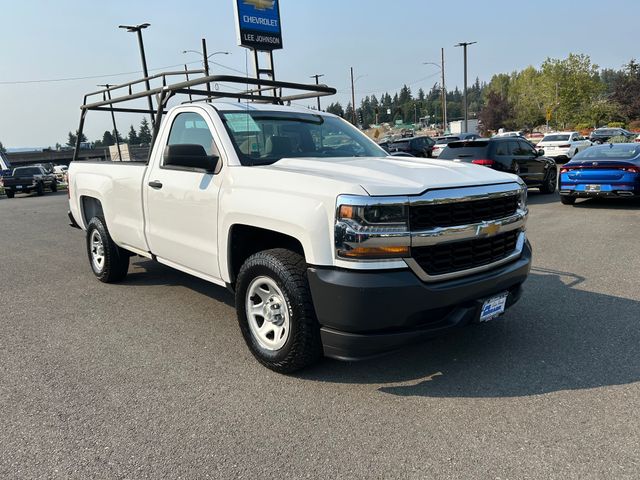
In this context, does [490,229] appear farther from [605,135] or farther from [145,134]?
[605,135]

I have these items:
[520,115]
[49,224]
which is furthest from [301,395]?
[520,115]

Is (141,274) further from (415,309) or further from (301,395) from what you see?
(415,309)

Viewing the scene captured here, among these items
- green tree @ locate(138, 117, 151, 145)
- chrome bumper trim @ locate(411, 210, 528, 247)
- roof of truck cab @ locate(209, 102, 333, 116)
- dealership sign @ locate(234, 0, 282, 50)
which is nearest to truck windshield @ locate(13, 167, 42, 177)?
dealership sign @ locate(234, 0, 282, 50)

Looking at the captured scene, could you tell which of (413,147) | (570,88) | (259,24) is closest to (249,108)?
(413,147)

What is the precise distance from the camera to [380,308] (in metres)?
3.04

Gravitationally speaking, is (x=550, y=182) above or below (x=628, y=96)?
below

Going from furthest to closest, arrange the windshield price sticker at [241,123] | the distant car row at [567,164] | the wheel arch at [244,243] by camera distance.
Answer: the distant car row at [567,164]
the windshield price sticker at [241,123]
the wheel arch at [244,243]

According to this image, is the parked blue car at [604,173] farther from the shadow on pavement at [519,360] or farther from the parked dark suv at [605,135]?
the parked dark suv at [605,135]

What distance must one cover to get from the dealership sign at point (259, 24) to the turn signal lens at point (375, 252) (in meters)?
23.0

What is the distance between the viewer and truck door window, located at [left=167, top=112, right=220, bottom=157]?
4305 mm

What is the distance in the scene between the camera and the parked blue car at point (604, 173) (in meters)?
10.5

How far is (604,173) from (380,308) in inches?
386

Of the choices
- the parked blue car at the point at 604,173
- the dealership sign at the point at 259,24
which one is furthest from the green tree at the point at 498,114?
the parked blue car at the point at 604,173

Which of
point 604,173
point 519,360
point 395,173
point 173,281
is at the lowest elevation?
point 519,360
